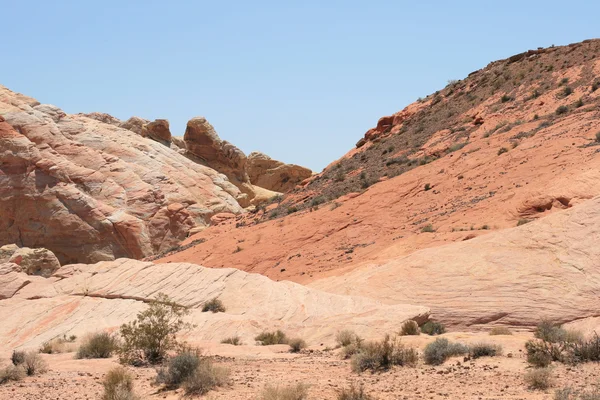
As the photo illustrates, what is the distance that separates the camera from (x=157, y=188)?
143ft

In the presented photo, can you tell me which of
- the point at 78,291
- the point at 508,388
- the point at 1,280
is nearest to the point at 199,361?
the point at 508,388

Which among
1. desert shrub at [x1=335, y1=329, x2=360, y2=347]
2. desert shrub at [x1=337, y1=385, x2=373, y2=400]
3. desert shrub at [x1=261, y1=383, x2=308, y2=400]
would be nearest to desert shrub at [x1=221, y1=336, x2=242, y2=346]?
desert shrub at [x1=335, y1=329, x2=360, y2=347]

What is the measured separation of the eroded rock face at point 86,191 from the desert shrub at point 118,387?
95.5 ft

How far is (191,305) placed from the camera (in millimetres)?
18344

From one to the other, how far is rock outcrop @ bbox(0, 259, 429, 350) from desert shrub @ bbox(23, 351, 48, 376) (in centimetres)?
416

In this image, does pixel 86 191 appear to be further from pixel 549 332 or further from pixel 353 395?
pixel 353 395

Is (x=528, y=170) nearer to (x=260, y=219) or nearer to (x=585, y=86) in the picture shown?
(x=585, y=86)

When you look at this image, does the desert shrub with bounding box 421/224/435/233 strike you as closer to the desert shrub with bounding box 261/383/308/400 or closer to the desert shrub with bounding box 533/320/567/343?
the desert shrub with bounding box 533/320/567/343

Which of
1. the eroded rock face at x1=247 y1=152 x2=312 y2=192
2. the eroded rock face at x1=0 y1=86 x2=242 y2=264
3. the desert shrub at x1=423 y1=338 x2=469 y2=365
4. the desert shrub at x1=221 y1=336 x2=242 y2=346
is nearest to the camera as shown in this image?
the desert shrub at x1=423 y1=338 x2=469 y2=365

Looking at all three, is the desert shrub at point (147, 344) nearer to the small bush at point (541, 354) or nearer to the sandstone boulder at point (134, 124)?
the small bush at point (541, 354)

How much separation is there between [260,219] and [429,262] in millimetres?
22084

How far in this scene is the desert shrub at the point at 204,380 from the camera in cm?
1051

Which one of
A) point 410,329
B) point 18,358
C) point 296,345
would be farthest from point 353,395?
point 18,358

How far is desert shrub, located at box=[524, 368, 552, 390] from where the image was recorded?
9641mm
